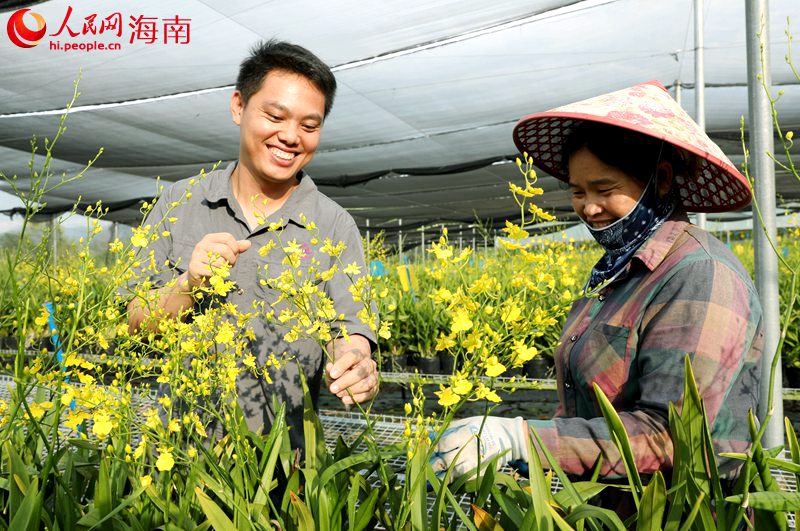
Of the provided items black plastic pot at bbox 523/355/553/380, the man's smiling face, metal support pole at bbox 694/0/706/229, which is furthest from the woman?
black plastic pot at bbox 523/355/553/380

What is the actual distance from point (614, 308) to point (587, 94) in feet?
15.5

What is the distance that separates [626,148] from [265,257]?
36.0 inches

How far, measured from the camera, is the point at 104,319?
0.98 m

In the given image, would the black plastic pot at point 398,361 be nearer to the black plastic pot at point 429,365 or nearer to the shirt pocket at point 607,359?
the black plastic pot at point 429,365

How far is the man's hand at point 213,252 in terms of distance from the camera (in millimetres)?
1050

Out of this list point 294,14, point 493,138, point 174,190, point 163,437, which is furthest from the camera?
point 493,138

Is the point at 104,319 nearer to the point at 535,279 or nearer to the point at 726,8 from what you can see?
the point at 535,279

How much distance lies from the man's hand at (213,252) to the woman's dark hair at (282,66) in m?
0.63

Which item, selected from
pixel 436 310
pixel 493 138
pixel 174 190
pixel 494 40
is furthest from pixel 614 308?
pixel 493 138

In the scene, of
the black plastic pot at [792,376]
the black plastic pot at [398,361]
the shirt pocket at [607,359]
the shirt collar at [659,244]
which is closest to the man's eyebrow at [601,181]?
the shirt collar at [659,244]

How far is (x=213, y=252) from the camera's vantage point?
3.45ft

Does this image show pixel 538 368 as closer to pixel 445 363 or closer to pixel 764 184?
pixel 445 363

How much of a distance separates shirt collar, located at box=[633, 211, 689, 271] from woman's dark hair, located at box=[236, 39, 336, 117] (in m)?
0.89

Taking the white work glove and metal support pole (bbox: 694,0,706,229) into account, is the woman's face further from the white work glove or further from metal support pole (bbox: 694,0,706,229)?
metal support pole (bbox: 694,0,706,229)
